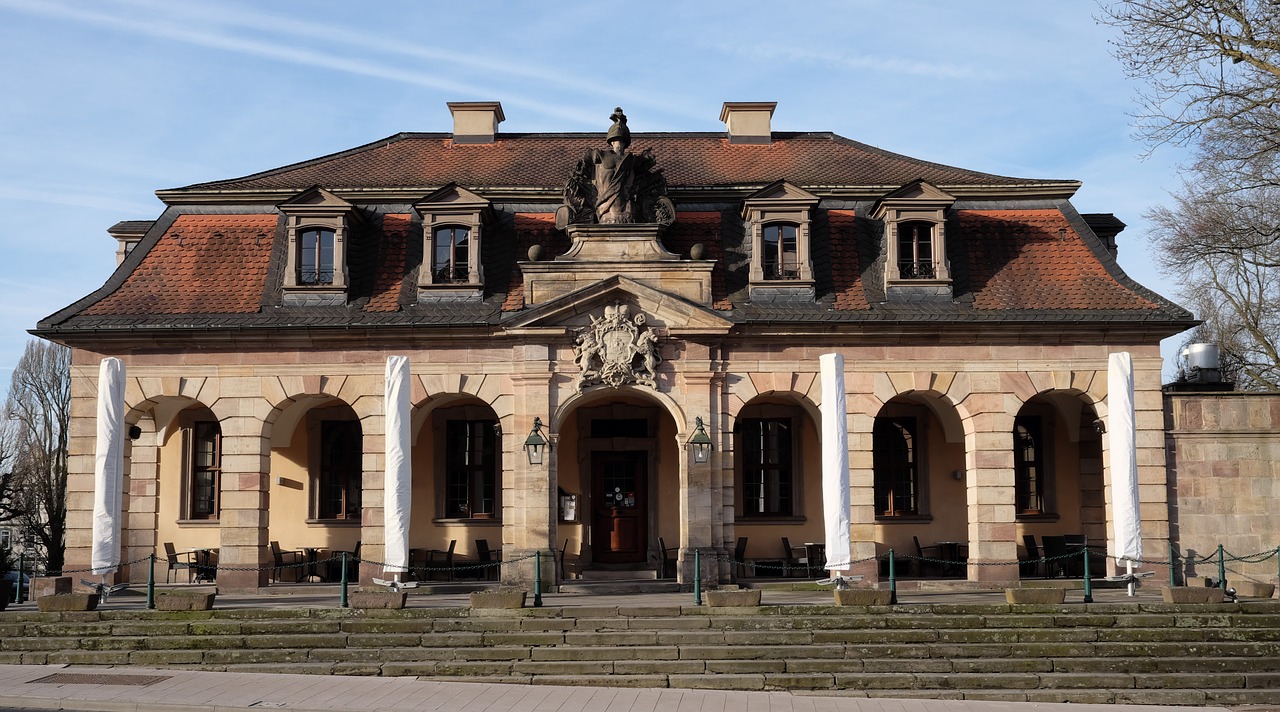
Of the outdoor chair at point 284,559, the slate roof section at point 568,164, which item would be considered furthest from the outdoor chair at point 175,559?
the slate roof section at point 568,164

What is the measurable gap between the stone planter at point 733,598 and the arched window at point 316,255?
10.8m

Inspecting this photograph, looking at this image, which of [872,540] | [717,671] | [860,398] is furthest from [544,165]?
[717,671]

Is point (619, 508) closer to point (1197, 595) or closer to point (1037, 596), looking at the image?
point (1037, 596)

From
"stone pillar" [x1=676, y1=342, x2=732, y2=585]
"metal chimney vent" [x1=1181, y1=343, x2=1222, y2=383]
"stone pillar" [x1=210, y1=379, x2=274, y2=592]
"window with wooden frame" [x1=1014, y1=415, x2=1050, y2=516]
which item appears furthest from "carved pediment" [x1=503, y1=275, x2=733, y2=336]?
"metal chimney vent" [x1=1181, y1=343, x2=1222, y2=383]

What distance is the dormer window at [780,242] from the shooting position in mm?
24359

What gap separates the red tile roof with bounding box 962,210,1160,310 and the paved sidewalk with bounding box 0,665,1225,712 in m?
→ 10.1

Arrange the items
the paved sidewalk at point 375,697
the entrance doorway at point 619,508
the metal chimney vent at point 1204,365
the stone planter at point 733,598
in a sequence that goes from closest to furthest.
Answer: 1. the paved sidewalk at point 375,697
2. the stone planter at point 733,598
3. the metal chimney vent at point 1204,365
4. the entrance doorway at point 619,508

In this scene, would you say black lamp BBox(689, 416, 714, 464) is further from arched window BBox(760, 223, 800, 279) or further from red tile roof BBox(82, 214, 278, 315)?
red tile roof BBox(82, 214, 278, 315)

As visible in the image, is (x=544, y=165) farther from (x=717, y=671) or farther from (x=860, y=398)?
(x=717, y=671)

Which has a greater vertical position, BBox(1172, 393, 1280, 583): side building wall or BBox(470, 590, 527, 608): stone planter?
BBox(1172, 393, 1280, 583): side building wall

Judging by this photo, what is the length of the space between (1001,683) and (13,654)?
1438 centimetres

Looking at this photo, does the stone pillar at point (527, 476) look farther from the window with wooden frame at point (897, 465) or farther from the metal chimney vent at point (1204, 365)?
the metal chimney vent at point (1204, 365)

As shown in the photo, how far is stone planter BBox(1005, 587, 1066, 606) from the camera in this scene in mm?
18672

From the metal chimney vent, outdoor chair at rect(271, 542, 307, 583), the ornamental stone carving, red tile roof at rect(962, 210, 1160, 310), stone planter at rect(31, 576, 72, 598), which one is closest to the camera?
stone planter at rect(31, 576, 72, 598)
